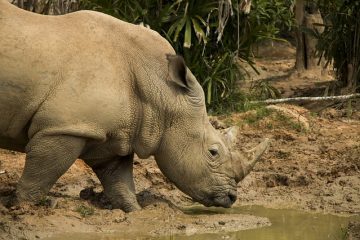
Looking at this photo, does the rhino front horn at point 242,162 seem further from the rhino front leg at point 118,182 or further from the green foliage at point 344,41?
the green foliage at point 344,41

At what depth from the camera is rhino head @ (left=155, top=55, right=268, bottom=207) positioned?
870 cm

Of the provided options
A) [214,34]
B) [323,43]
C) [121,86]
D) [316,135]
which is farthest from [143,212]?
[323,43]

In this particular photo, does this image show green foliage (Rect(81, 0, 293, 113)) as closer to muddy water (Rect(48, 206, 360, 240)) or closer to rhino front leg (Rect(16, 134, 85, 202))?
muddy water (Rect(48, 206, 360, 240))

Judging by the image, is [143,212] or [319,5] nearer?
[143,212]

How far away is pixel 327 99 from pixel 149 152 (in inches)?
224

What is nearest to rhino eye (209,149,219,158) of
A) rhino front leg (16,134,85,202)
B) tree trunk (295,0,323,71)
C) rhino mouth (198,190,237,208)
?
rhino mouth (198,190,237,208)

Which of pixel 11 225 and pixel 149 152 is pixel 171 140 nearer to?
pixel 149 152

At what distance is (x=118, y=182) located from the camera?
898 centimetres

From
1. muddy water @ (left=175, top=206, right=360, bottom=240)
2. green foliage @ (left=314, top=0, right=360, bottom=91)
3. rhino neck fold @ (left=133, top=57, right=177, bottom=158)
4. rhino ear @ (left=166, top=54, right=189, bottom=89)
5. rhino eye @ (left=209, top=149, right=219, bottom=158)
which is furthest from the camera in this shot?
green foliage @ (left=314, top=0, right=360, bottom=91)

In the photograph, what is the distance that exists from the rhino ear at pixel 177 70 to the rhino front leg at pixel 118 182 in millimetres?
847

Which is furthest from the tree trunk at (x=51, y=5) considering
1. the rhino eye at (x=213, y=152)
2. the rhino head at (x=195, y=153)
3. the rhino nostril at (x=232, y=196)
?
the rhino nostril at (x=232, y=196)

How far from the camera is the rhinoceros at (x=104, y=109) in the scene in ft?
26.2

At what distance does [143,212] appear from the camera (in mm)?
8758

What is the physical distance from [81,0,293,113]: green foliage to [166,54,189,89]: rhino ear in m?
4.02
